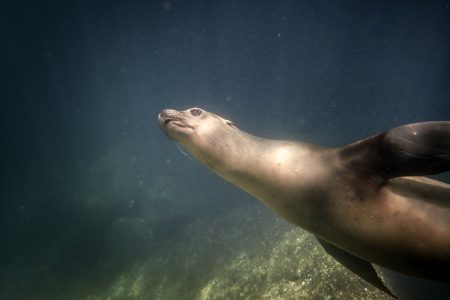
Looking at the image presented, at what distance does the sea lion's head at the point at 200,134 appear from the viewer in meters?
2.77

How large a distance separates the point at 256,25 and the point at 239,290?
24.8 m

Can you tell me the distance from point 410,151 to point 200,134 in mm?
1679

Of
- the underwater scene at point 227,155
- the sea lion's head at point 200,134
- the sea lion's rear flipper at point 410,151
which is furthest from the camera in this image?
the sea lion's head at point 200,134

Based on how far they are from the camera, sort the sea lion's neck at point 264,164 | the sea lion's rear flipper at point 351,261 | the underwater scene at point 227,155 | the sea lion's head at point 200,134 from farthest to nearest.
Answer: the sea lion's rear flipper at point 351,261
the sea lion's head at point 200,134
the sea lion's neck at point 264,164
the underwater scene at point 227,155

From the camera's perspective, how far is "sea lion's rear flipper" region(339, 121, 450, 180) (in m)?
2.11

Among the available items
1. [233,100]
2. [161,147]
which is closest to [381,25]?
[233,100]

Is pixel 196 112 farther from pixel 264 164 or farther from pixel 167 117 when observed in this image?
pixel 264 164

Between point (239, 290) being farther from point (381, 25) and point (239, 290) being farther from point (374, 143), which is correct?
point (381, 25)

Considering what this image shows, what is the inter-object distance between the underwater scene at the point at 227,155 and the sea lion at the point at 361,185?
0.01 m

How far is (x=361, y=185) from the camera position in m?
2.37

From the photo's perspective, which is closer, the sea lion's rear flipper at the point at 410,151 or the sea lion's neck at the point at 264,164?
the sea lion's rear flipper at the point at 410,151

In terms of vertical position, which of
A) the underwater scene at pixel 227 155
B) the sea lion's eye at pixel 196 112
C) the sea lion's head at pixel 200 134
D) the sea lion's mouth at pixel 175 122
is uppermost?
the sea lion's eye at pixel 196 112

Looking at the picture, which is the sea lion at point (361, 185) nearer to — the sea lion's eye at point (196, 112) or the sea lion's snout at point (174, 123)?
the sea lion's snout at point (174, 123)

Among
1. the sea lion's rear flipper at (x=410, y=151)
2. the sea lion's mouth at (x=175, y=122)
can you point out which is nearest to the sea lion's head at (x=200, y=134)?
the sea lion's mouth at (x=175, y=122)
